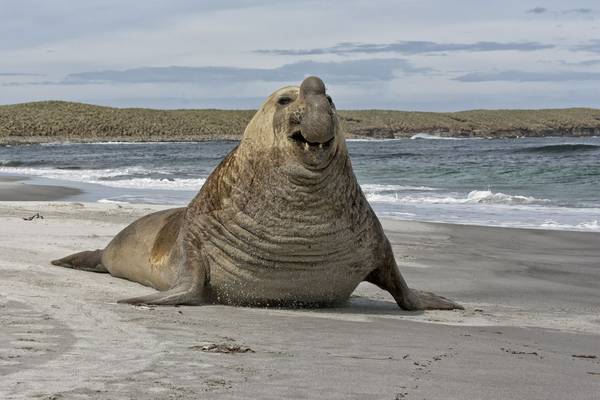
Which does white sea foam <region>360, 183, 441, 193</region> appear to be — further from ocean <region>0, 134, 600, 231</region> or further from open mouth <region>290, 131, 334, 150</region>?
open mouth <region>290, 131, 334, 150</region>

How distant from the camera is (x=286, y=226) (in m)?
6.47

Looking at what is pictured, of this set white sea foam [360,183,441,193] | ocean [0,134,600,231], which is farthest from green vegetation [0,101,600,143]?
white sea foam [360,183,441,193]

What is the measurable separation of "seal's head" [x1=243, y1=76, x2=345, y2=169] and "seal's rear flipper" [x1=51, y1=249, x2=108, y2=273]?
269cm

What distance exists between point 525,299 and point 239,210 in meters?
2.65

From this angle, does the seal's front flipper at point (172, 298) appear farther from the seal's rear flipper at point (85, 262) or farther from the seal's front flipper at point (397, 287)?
the seal's rear flipper at point (85, 262)

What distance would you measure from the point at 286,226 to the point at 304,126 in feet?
2.31

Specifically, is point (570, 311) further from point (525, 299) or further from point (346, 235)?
point (346, 235)

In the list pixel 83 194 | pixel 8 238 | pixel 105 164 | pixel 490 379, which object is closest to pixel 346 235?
pixel 490 379

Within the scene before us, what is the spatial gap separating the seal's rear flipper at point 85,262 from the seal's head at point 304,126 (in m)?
2.69

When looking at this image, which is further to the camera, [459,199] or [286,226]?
[459,199]

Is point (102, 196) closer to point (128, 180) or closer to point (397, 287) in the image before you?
point (128, 180)

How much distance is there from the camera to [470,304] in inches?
298

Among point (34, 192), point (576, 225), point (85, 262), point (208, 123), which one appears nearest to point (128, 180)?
point (34, 192)

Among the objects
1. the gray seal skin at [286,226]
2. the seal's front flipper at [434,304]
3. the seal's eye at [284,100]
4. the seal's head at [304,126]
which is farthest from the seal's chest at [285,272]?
the seal's eye at [284,100]
